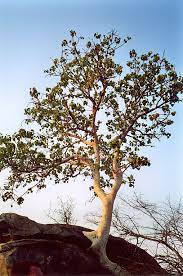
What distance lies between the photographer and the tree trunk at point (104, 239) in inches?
590

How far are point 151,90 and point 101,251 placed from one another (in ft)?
24.7

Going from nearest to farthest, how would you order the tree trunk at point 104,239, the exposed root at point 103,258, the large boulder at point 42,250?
the large boulder at point 42,250
the exposed root at point 103,258
the tree trunk at point 104,239

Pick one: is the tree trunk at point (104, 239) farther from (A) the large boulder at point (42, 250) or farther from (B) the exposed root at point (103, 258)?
(A) the large boulder at point (42, 250)

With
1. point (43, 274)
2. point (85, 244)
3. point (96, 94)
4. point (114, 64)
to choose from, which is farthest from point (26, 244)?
point (114, 64)

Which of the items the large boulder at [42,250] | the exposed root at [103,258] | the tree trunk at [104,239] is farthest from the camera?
the tree trunk at [104,239]

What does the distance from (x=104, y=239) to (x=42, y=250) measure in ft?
8.93

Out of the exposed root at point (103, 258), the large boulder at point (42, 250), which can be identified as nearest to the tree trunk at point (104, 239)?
the exposed root at point (103, 258)

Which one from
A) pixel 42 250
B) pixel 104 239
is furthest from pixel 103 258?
pixel 42 250

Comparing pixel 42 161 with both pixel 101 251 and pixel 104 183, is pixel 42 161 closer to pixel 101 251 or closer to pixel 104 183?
pixel 104 183

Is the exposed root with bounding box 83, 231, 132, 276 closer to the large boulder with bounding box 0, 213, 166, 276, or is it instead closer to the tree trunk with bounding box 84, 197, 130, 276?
the tree trunk with bounding box 84, 197, 130, 276

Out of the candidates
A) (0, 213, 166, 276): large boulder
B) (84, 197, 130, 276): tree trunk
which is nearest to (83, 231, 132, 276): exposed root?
(84, 197, 130, 276): tree trunk

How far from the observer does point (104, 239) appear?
51.4 ft

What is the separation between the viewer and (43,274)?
536 inches

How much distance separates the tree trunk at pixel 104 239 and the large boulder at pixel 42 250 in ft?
0.84
